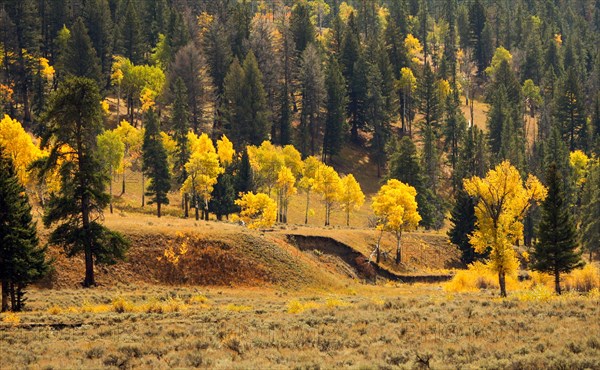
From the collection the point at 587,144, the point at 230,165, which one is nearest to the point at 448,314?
the point at 230,165

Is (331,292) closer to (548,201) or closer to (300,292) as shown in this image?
(300,292)

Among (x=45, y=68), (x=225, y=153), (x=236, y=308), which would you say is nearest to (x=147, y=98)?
(x=45, y=68)

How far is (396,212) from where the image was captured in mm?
73812

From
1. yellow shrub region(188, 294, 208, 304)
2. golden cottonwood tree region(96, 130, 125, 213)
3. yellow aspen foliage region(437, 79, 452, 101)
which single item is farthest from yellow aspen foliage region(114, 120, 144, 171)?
yellow aspen foliage region(437, 79, 452, 101)

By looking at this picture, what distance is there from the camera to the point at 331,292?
55.9 metres

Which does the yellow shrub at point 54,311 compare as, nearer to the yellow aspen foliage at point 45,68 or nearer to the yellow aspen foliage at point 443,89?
the yellow aspen foliage at point 45,68

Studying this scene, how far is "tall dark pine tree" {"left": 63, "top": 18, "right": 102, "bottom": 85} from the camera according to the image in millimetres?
105938

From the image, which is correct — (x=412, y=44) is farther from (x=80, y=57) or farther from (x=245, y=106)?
(x=80, y=57)

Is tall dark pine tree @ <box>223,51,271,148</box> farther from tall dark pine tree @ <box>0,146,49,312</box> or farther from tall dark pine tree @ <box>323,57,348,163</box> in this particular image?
tall dark pine tree @ <box>0,146,49,312</box>

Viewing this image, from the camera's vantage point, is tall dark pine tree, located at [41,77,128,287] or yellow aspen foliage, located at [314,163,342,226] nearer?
tall dark pine tree, located at [41,77,128,287]

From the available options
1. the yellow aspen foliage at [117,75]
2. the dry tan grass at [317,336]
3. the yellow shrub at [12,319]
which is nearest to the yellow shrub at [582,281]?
the dry tan grass at [317,336]

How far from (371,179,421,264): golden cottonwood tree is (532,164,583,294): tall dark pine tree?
75.7 feet

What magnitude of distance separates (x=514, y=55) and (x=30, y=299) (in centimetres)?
15230

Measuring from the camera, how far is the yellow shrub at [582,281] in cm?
5753
